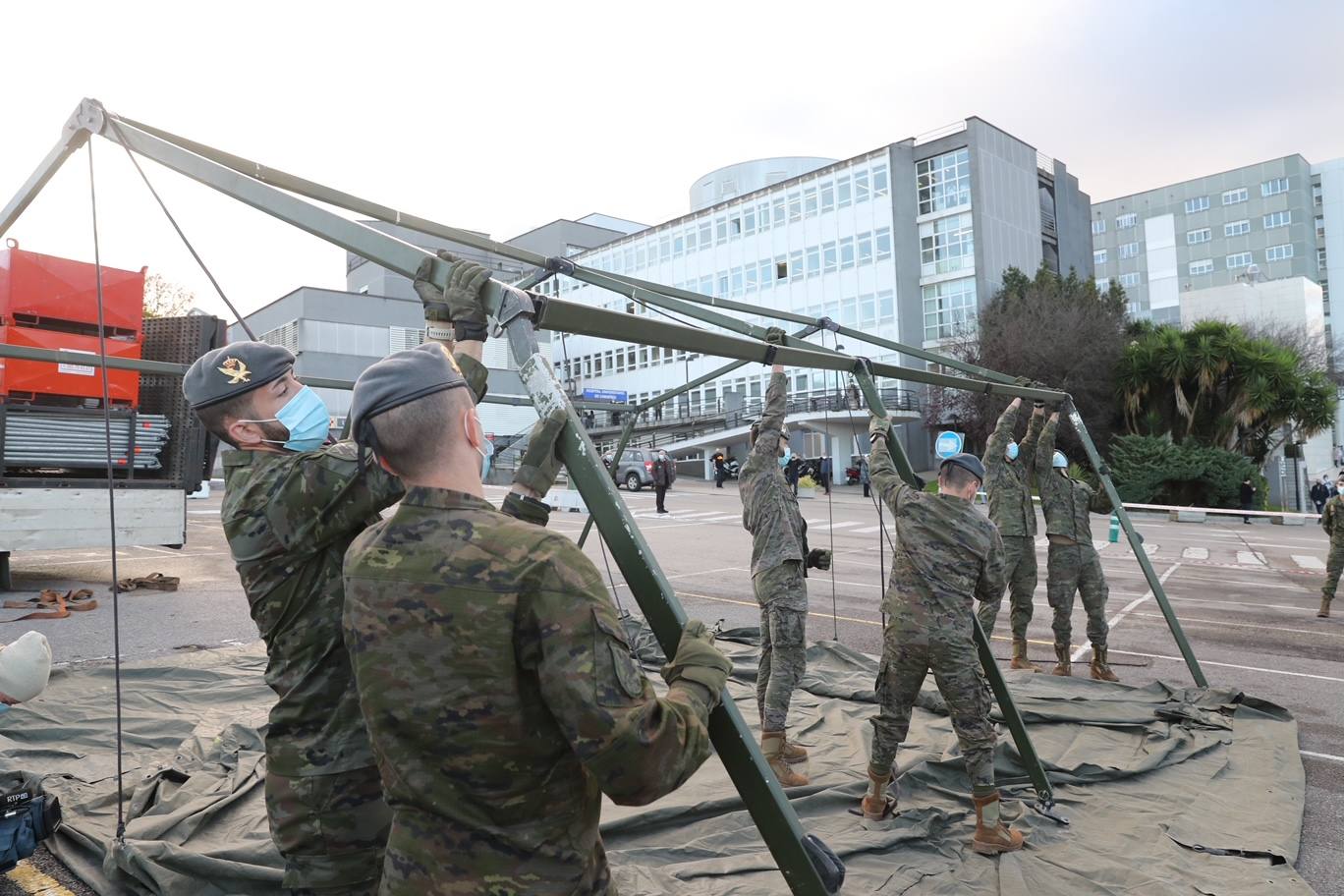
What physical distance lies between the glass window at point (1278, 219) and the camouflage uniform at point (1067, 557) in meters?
69.9

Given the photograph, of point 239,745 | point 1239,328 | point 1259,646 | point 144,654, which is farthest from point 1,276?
point 1239,328

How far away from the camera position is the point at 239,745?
5.24 metres

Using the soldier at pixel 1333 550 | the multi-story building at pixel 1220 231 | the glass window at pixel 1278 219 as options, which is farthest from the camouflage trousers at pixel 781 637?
the glass window at pixel 1278 219

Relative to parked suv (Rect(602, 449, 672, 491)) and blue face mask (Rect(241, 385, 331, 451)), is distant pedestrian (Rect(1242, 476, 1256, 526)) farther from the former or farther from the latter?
blue face mask (Rect(241, 385, 331, 451))

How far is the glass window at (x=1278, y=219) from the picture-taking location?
61.0 m

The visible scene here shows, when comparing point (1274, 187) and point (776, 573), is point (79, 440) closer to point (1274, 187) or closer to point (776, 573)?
point (776, 573)

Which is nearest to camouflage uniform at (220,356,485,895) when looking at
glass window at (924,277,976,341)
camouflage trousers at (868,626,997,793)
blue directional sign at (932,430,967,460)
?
camouflage trousers at (868,626,997,793)

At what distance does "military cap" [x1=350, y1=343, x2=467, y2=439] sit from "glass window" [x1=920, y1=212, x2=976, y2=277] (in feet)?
141

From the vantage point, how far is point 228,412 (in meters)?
2.45

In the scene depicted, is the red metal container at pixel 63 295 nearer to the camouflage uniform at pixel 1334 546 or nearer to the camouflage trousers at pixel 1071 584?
the camouflage trousers at pixel 1071 584

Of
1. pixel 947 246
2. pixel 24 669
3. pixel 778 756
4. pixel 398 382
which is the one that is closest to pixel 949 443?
pixel 778 756

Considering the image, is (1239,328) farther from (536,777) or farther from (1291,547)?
(536,777)

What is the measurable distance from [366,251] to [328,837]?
173 cm

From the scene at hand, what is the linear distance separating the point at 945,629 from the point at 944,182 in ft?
139
